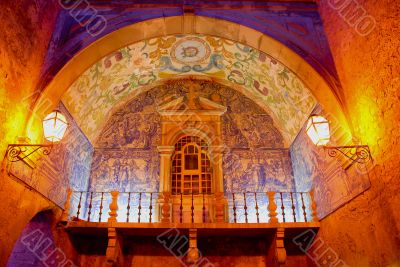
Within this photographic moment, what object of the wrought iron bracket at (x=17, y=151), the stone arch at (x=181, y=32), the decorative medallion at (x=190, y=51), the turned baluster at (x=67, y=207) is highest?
the decorative medallion at (x=190, y=51)

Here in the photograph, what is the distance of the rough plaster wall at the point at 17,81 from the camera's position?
3.70 m

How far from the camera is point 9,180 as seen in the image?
386 cm

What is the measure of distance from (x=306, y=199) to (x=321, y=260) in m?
1.48

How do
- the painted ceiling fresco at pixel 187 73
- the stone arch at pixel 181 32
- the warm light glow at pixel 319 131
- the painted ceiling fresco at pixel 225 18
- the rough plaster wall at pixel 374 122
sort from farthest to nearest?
the painted ceiling fresco at pixel 187 73 → the painted ceiling fresco at pixel 225 18 → the stone arch at pixel 181 32 → the warm light glow at pixel 319 131 → the rough plaster wall at pixel 374 122

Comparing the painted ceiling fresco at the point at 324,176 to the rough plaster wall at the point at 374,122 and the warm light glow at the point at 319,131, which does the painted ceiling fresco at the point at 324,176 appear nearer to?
the rough plaster wall at the point at 374,122

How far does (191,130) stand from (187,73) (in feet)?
5.22

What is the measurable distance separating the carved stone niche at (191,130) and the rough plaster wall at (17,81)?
3.17 meters

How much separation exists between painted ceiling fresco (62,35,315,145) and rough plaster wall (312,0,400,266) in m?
1.57

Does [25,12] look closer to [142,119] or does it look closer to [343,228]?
[142,119]

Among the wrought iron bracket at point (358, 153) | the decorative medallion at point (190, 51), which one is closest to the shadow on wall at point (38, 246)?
the decorative medallion at point (190, 51)

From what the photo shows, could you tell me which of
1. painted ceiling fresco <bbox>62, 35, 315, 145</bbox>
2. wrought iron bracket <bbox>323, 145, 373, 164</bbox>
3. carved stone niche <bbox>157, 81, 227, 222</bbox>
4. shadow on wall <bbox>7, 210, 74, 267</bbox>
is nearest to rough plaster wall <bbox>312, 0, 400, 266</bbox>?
wrought iron bracket <bbox>323, 145, 373, 164</bbox>

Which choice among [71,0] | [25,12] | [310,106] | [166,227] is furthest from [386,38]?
[71,0]

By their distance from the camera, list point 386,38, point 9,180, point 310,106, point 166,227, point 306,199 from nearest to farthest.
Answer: point 386,38 → point 9,180 → point 166,227 → point 310,106 → point 306,199

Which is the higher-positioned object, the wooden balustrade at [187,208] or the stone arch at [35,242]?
the wooden balustrade at [187,208]
